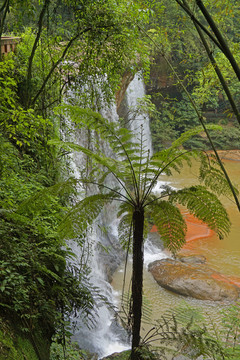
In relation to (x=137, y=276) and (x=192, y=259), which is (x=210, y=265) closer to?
(x=192, y=259)

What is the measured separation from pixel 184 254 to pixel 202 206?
5568 millimetres

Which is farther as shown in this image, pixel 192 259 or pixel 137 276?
pixel 192 259

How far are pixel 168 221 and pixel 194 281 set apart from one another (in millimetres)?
4040

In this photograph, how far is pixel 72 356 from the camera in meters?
2.82

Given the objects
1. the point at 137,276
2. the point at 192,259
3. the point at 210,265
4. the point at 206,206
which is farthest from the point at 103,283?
the point at 206,206

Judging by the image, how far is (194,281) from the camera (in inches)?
258

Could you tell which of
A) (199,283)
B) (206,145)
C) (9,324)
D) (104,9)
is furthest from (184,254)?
(206,145)

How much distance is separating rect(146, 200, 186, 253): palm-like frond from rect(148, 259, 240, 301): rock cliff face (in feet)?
12.4

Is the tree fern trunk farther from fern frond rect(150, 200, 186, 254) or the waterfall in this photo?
the waterfall

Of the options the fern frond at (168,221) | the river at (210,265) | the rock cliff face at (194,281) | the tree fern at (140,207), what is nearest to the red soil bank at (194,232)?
→ the river at (210,265)

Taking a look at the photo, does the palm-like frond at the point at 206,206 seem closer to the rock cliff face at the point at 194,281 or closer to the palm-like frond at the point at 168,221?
the palm-like frond at the point at 168,221

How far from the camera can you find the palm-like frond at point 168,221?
2.96 m

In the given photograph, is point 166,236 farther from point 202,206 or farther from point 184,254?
point 184,254

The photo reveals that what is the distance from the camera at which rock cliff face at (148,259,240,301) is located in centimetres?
634
